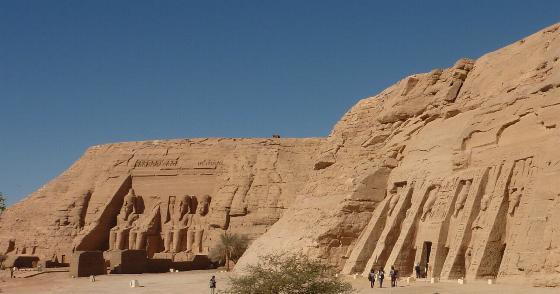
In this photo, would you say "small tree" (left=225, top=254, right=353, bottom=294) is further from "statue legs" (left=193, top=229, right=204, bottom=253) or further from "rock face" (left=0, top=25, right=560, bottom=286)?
"statue legs" (left=193, top=229, right=204, bottom=253)

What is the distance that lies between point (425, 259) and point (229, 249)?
18465 mm

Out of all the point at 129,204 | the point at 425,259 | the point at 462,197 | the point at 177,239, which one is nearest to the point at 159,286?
the point at 425,259

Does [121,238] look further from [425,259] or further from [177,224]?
[425,259]

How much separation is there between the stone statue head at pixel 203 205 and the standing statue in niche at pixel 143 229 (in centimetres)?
304

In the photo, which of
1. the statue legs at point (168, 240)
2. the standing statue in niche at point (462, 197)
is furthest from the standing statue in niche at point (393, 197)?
the statue legs at point (168, 240)

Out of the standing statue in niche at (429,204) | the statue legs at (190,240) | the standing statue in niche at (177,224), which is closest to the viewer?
the standing statue in niche at (429,204)

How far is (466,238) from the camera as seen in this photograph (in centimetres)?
2294

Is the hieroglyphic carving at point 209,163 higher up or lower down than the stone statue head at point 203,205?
higher up

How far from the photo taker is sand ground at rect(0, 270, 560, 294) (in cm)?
1978

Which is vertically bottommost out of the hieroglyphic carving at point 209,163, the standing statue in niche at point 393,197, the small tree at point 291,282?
the small tree at point 291,282

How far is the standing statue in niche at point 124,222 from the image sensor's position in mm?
50231

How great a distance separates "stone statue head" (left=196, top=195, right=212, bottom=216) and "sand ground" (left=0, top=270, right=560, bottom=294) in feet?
33.5

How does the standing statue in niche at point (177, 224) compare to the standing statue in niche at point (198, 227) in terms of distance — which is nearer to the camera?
the standing statue in niche at point (198, 227)

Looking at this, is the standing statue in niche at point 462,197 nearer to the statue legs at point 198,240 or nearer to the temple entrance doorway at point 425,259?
the temple entrance doorway at point 425,259
